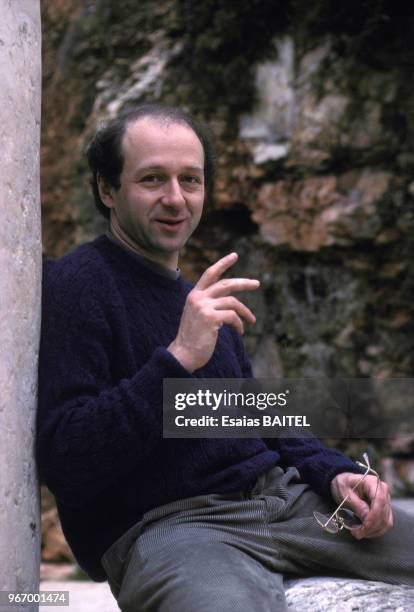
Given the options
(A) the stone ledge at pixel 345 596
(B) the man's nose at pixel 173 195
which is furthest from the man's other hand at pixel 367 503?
(B) the man's nose at pixel 173 195

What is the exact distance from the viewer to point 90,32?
5363 millimetres

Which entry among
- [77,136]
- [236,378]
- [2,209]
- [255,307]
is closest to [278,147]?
[255,307]

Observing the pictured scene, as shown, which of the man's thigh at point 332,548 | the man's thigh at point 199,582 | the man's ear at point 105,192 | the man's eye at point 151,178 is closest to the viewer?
Result: the man's thigh at point 199,582

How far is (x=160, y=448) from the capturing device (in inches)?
76.9

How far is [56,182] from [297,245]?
166 centimetres

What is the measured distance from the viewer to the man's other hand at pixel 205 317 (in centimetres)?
182

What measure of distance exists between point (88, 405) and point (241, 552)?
1.52ft

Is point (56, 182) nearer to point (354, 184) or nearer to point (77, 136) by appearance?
point (77, 136)

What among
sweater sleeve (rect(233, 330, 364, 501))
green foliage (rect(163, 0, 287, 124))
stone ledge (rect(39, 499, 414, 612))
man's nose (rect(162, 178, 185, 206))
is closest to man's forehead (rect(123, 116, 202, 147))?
man's nose (rect(162, 178, 185, 206))

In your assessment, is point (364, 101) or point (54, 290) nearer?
point (54, 290)

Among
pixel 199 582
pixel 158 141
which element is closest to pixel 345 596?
pixel 199 582

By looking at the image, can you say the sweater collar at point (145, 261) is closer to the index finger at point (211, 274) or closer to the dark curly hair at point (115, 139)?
the dark curly hair at point (115, 139)

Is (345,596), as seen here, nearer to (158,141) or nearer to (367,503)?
(367,503)

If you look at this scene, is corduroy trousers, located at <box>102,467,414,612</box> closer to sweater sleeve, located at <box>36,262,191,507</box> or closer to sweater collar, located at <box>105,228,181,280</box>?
sweater sleeve, located at <box>36,262,191,507</box>
